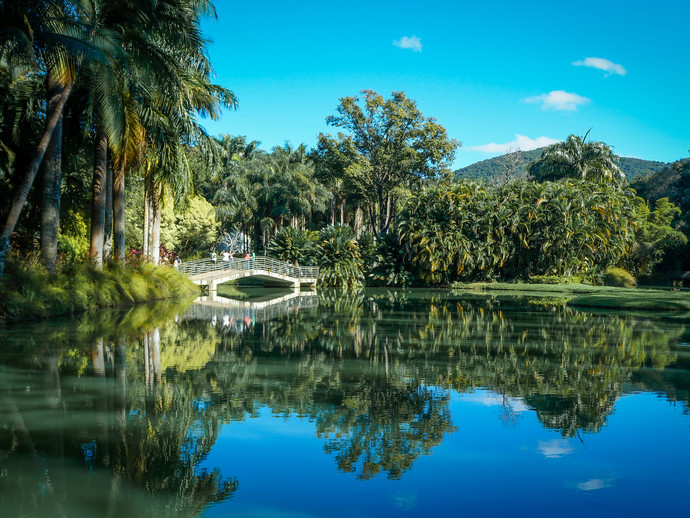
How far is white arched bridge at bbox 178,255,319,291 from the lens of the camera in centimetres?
3647

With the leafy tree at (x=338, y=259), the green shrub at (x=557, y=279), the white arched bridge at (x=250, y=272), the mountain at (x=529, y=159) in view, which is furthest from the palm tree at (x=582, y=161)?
the mountain at (x=529, y=159)

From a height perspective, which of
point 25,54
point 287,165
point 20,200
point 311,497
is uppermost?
point 287,165

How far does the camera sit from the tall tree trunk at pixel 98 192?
2048 centimetres

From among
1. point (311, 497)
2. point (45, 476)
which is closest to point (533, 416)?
point (311, 497)

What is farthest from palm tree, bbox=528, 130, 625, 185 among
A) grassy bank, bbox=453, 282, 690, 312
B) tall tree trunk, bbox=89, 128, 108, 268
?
tall tree trunk, bbox=89, 128, 108, 268

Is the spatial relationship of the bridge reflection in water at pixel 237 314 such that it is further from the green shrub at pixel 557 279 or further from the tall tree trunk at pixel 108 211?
the green shrub at pixel 557 279

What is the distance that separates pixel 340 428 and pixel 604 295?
86.1ft

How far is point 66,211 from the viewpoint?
24.7 meters

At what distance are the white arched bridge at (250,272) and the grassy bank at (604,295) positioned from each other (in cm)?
1069

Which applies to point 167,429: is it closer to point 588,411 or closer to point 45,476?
point 45,476

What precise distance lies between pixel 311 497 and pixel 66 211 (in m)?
23.1

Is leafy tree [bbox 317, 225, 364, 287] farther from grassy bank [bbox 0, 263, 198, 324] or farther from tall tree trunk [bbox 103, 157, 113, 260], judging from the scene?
tall tree trunk [bbox 103, 157, 113, 260]

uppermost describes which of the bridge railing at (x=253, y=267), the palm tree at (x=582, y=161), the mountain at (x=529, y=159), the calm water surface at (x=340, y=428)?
the mountain at (x=529, y=159)

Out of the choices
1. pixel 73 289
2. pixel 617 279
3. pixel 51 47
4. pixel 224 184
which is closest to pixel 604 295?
pixel 617 279
